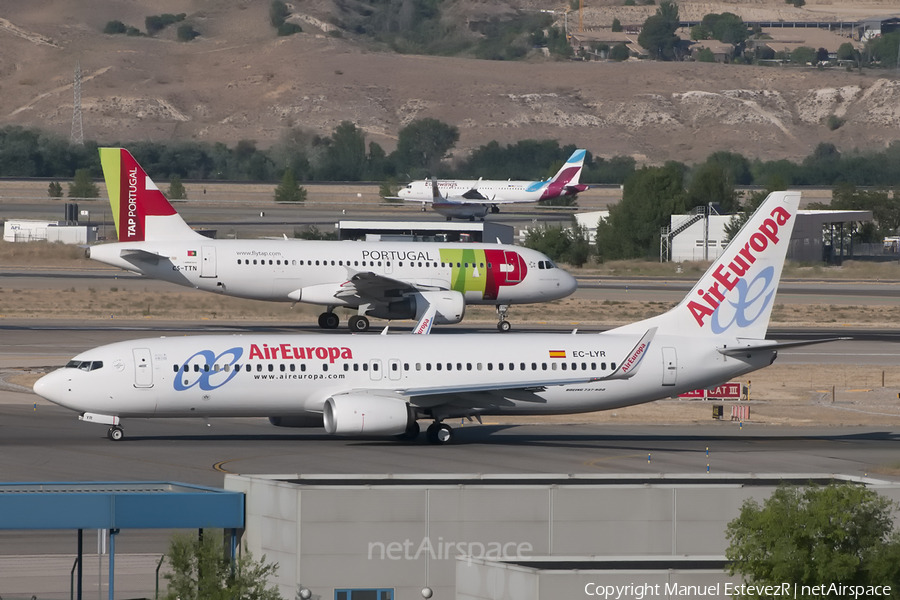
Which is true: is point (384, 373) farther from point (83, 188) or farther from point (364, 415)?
point (83, 188)

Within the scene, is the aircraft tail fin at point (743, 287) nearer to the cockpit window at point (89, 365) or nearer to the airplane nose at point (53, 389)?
the cockpit window at point (89, 365)

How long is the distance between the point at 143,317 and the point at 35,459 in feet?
130

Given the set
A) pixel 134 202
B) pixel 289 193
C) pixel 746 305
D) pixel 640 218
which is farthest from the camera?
pixel 289 193

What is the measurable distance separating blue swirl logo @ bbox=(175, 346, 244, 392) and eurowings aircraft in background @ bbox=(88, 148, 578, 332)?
2546cm

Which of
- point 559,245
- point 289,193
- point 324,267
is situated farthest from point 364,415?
point 289,193

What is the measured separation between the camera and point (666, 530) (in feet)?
75.3

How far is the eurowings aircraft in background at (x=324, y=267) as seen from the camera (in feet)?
218

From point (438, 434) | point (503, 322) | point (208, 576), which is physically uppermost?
point (503, 322)

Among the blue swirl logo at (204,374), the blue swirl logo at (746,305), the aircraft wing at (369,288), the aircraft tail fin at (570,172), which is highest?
the aircraft tail fin at (570,172)

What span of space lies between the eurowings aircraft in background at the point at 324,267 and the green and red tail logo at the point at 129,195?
0.16ft

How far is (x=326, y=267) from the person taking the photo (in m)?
68.9

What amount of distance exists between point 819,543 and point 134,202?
5426 cm

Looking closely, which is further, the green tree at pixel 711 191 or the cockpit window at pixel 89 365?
the green tree at pixel 711 191

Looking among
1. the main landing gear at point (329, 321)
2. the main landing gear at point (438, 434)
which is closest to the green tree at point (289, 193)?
the main landing gear at point (329, 321)
